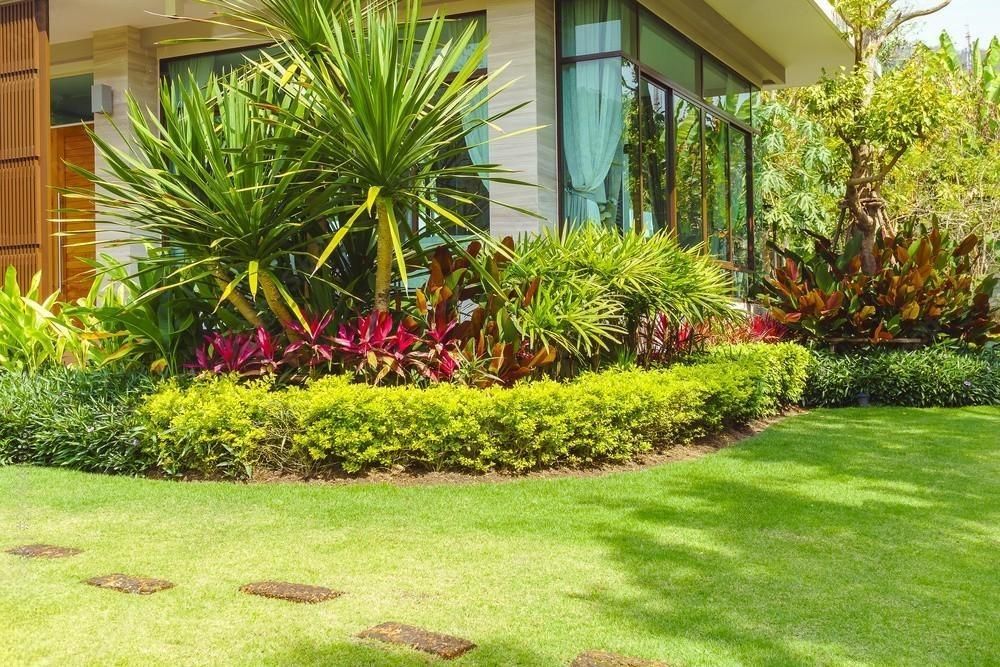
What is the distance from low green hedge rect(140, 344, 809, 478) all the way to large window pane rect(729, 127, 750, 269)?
789cm

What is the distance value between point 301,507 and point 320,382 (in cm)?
130

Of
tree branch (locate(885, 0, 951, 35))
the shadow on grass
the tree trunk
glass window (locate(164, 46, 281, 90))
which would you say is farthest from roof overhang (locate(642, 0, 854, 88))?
the shadow on grass

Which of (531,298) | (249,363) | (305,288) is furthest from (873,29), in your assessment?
(249,363)

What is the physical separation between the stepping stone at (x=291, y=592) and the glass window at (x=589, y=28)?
7.41 m

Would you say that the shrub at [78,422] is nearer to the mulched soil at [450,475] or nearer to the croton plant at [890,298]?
the mulched soil at [450,475]

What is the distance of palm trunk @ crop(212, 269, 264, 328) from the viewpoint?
696cm

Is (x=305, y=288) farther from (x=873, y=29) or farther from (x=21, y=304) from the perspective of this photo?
(x=873, y=29)

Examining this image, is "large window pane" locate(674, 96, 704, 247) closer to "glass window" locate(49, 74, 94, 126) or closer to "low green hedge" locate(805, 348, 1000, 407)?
"low green hedge" locate(805, 348, 1000, 407)

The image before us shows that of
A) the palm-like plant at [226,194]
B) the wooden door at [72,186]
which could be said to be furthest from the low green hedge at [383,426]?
the wooden door at [72,186]

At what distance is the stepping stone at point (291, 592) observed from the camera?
11.8ft

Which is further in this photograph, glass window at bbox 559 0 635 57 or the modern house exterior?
glass window at bbox 559 0 635 57

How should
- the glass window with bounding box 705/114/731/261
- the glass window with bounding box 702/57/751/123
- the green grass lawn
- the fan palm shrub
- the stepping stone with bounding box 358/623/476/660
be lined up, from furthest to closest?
the glass window with bounding box 702/57/751/123 < the glass window with bounding box 705/114/731/261 < the fan palm shrub < the green grass lawn < the stepping stone with bounding box 358/623/476/660

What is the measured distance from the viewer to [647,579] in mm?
3971

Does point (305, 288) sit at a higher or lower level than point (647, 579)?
higher
